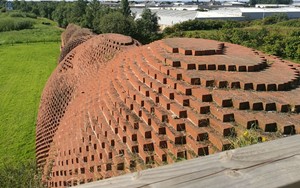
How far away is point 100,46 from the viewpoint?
869 centimetres

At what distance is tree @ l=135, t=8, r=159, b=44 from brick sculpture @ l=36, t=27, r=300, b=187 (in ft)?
102

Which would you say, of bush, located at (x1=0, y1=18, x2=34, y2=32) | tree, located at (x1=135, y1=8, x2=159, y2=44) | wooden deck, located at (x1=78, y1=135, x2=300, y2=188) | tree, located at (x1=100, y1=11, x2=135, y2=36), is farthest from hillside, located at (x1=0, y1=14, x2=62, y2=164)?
bush, located at (x1=0, y1=18, x2=34, y2=32)

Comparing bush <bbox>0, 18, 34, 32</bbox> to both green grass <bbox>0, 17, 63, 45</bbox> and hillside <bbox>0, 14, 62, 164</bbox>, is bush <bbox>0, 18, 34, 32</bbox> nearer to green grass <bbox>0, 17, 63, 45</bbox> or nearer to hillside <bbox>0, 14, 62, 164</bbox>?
green grass <bbox>0, 17, 63, 45</bbox>

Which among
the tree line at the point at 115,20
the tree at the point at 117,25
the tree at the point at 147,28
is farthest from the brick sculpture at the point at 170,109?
the tree at the point at 147,28

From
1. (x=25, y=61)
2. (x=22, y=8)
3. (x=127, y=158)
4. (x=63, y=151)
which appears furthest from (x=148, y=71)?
(x=22, y=8)

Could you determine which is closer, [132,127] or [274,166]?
[274,166]

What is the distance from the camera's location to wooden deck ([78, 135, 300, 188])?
1.16 meters

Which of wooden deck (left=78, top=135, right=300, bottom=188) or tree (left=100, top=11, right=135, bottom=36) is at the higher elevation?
wooden deck (left=78, top=135, right=300, bottom=188)

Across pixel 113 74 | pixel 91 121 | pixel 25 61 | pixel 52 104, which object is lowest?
pixel 25 61

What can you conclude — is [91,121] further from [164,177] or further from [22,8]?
[22,8]

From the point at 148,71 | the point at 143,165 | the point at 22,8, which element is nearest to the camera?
the point at 143,165

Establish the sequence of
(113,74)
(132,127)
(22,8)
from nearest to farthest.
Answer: (132,127) → (113,74) → (22,8)

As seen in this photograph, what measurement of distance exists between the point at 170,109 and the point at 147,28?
37.5 m

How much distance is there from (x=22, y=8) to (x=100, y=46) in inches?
4000
